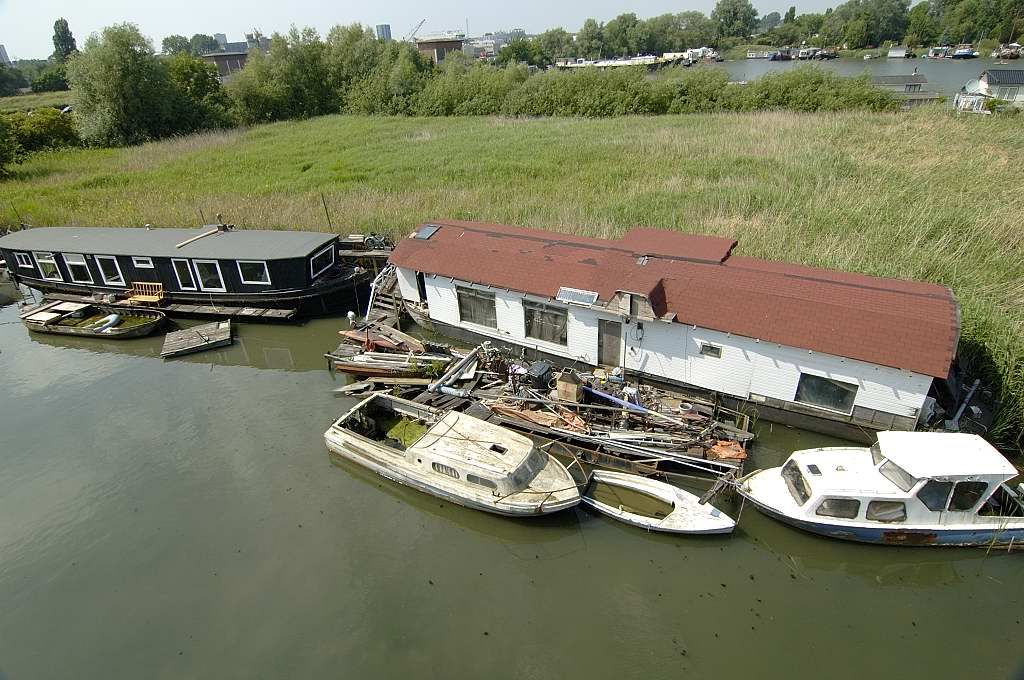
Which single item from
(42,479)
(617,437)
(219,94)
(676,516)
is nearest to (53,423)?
(42,479)

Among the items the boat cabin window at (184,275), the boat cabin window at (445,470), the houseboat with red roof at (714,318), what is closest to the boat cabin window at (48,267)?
the boat cabin window at (184,275)

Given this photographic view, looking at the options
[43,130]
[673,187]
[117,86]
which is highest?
[117,86]

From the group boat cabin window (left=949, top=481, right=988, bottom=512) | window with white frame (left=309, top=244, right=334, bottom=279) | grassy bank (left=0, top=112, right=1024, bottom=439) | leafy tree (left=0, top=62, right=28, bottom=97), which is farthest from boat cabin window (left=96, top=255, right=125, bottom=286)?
leafy tree (left=0, top=62, right=28, bottom=97)

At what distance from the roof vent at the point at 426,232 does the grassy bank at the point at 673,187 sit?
6740mm

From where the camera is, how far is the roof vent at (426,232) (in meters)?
23.5

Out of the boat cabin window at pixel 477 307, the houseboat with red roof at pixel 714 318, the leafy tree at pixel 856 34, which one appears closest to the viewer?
the houseboat with red roof at pixel 714 318

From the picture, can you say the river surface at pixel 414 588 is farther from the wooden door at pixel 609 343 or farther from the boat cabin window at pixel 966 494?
the wooden door at pixel 609 343

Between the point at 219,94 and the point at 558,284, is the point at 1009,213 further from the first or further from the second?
the point at 219,94

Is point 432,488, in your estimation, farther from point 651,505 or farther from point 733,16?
point 733,16

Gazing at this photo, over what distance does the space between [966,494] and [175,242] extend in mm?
33075

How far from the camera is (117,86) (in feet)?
194

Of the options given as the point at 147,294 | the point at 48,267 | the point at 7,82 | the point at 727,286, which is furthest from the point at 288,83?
the point at 727,286

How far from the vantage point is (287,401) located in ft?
68.3

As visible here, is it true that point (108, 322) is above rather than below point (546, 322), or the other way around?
below
